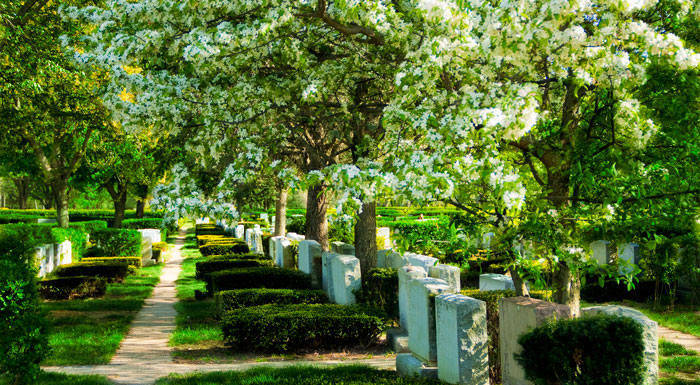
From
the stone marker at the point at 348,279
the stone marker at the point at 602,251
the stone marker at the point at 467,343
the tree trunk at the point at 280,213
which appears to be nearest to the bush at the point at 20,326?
the stone marker at the point at 467,343

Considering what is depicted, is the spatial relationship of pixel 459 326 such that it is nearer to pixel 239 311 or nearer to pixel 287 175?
pixel 287 175

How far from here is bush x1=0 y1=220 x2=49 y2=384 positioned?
6477mm

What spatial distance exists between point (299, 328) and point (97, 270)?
962 centimetres

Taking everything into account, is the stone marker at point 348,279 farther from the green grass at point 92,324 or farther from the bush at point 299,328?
the green grass at point 92,324

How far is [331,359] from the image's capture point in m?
8.80

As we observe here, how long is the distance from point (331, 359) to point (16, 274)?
4024 mm

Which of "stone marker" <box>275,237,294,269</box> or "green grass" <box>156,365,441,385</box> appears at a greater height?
"stone marker" <box>275,237,294,269</box>

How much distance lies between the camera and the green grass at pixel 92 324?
9031mm

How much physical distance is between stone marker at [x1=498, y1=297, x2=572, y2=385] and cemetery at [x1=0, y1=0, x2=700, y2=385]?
24 millimetres

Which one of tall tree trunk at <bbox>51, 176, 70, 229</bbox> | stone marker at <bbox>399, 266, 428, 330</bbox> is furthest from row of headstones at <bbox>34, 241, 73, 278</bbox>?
stone marker at <bbox>399, 266, 428, 330</bbox>

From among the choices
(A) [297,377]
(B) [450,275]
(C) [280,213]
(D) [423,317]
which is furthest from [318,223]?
(A) [297,377]

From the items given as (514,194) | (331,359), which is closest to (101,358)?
(331,359)

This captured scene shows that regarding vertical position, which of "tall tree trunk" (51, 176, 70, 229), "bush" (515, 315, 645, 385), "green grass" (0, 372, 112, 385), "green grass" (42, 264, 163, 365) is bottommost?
"green grass" (42, 264, 163, 365)

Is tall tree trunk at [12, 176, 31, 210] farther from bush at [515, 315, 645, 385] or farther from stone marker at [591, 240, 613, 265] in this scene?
bush at [515, 315, 645, 385]
